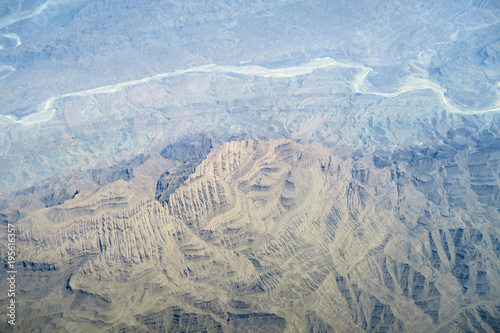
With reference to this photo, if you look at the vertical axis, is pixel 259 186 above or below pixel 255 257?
above

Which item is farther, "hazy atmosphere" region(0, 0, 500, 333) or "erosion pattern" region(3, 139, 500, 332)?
"hazy atmosphere" region(0, 0, 500, 333)

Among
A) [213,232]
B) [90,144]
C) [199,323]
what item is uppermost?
[213,232]

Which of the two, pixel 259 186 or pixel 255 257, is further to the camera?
pixel 259 186

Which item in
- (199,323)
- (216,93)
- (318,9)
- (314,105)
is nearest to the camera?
(199,323)

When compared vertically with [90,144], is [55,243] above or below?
above

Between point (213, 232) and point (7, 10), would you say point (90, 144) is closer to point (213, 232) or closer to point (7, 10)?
point (213, 232)

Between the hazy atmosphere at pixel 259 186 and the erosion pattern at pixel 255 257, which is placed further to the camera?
the hazy atmosphere at pixel 259 186

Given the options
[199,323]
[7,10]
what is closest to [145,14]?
[7,10]

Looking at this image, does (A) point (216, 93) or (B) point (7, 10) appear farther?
(B) point (7, 10)
